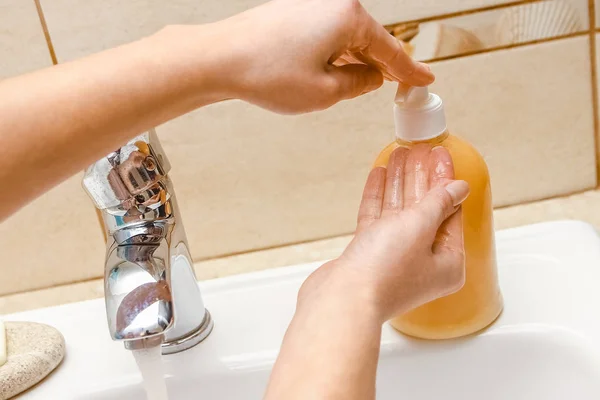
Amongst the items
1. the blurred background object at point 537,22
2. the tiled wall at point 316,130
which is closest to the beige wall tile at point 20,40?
the tiled wall at point 316,130

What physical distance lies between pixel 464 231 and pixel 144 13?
290mm

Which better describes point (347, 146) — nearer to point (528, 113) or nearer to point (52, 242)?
point (528, 113)

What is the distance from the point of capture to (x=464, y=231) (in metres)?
0.45

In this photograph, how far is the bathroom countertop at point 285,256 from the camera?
588mm

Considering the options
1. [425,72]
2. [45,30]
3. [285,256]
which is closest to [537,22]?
[425,72]

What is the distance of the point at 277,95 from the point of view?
39cm

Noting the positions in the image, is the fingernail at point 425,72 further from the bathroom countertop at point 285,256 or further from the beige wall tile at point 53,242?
the beige wall tile at point 53,242

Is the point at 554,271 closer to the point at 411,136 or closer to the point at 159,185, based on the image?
the point at 411,136

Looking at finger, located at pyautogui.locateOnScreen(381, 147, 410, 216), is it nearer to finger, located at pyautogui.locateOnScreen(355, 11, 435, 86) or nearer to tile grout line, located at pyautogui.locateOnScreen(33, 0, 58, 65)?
→ finger, located at pyautogui.locateOnScreen(355, 11, 435, 86)

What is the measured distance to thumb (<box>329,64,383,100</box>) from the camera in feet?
1.31

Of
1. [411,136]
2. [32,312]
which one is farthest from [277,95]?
[32,312]

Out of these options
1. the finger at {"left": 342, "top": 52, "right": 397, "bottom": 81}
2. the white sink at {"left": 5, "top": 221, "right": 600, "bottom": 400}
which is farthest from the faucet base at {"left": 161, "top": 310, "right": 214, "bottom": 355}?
the finger at {"left": 342, "top": 52, "right": 397, "bottom": 81}

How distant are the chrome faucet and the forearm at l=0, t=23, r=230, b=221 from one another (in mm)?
41

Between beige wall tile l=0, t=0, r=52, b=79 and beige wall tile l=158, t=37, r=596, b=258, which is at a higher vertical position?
beige wall tile l=0, t=0, r=52, b=79
